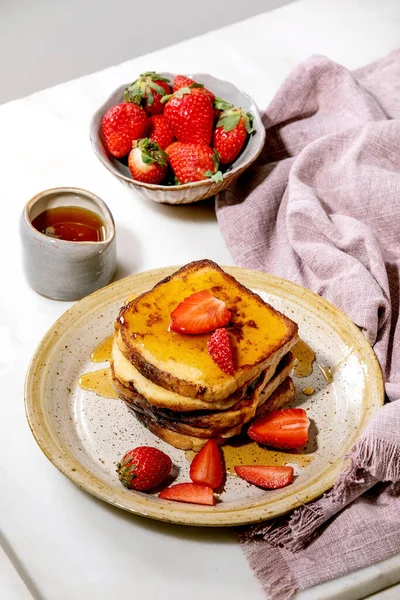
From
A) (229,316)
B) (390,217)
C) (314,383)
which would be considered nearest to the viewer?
(229,316)

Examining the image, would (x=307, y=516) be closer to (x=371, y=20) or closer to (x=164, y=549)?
(x=164, y=549)

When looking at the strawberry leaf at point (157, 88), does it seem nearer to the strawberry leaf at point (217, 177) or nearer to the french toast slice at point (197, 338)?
the strawberry leaf at point (217, 177)

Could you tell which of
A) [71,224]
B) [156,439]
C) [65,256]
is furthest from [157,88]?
[156,439]

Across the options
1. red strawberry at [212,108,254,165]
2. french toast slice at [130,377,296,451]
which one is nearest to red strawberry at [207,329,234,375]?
french toast slice at [130,377,296,451]

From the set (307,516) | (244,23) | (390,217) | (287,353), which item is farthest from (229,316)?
(244,23)

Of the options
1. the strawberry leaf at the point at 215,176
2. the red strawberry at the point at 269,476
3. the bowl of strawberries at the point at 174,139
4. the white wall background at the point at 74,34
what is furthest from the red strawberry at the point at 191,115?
the white wall background at the point at 74,34

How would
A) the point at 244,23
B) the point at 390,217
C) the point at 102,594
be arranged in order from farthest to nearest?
the point at 244,23 < the point at 390,217 < the point at 102,594
